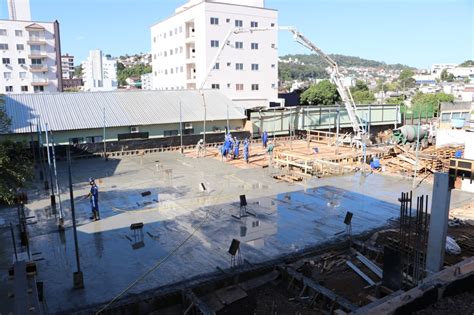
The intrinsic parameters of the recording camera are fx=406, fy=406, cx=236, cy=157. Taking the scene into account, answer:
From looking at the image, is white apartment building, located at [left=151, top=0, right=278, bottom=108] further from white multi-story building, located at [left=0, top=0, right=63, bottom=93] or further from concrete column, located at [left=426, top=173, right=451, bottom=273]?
concrete column, located at [left=426, top=173, right=451, bottom=273]

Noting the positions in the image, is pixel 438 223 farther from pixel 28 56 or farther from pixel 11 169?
pixel 28 56

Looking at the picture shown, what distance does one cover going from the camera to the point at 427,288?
27.2 feet

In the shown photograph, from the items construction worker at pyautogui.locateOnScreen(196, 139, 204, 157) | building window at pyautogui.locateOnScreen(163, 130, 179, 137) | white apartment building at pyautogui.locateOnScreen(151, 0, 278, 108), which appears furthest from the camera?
white apartment building at pyautogui.locateOnScreen(151, 0, 278, 108)

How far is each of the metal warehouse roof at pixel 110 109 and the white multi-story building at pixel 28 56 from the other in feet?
121

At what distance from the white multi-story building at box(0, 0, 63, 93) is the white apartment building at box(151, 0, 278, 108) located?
20547mm

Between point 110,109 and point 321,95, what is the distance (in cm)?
3625

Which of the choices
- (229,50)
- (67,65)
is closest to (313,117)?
(229,50)

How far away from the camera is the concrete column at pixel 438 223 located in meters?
9.46

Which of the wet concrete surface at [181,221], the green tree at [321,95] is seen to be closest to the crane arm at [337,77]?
the wet concrete surface at [181,221]

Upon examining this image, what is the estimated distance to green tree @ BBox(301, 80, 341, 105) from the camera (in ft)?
193

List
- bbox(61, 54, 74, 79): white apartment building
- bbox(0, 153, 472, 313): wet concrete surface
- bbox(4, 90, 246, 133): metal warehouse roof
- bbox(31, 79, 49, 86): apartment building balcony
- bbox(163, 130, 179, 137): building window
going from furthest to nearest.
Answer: bbox(61, 54, 74, 79): white apartment building, bbox(31, 79, 49, 86): apartment building balcony, bbox(163, 130, 179, 137): building window, bbox(4, 90, 246, 133): metal warehouse roof, bbox(0, 153, 472, 313): wet concrete surface

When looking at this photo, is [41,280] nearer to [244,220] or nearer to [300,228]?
[244,220]

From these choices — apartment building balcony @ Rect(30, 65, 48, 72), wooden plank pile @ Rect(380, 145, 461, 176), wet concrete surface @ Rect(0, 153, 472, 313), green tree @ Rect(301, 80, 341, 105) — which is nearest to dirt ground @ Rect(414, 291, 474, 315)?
wet concrete surface @ Rect(0, 153, 472, 313)

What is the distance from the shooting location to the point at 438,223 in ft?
31.6
